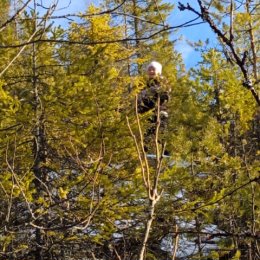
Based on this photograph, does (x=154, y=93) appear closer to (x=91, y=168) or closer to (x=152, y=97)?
(x=152, y=97)

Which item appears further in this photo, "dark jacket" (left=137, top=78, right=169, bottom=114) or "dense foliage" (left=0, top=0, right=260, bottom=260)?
"dense foliage" (left=0, top=0, right=260, bottom=260)

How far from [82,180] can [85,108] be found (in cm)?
98

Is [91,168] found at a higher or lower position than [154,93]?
lower

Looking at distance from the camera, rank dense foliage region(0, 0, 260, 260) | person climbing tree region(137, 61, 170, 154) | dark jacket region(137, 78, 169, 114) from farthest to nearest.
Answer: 1. dense foliage region(0, 0, 260, 260)
2. person climbing tree region(137, 61, 170, 154)
3. dark jacket region(137, 78, 169, 114)

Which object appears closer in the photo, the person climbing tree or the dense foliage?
the person climbing tree

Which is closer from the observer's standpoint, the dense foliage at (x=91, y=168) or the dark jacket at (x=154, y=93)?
the dark jacket at (x=154, y=93)

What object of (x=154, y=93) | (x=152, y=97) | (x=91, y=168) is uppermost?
(x=154, y=93)

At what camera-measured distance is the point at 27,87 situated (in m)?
6.73

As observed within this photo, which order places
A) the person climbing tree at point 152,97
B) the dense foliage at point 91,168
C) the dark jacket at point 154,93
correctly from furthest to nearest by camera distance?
the dense foliage at point 91,168, the person climbing tree at point 152,97, the dark jacket at point 154,93

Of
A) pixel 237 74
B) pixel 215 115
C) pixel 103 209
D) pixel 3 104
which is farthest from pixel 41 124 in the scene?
pixel 237 74

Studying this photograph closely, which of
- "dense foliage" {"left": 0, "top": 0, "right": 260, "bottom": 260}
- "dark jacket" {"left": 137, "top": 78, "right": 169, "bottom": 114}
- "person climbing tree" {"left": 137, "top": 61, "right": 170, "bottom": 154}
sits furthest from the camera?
"dense foliage" {"left": 0, "top": 0, "right": 260, "bottom": 260}

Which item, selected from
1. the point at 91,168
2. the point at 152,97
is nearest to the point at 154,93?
the point at 152,97

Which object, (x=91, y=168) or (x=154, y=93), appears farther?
(x=154, y=93)

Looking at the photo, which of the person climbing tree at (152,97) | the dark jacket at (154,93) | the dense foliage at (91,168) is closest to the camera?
the dark jacket at (154,93)
